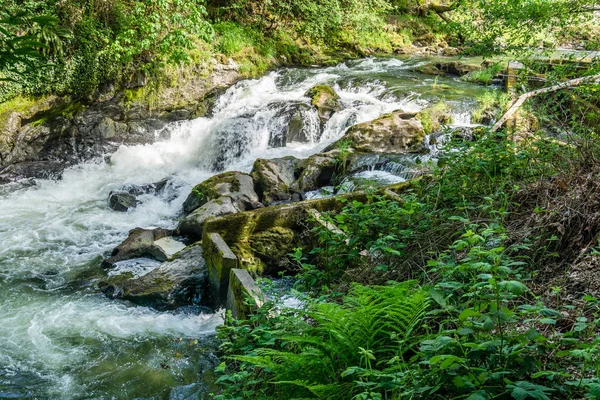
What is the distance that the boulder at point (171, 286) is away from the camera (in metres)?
5.81

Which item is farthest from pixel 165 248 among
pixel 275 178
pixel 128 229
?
pixel 275 178

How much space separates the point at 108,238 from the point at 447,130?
6.05 meters

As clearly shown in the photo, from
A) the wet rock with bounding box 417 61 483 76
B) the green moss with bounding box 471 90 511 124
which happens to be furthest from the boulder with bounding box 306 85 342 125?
the wet rock with bounding box 417 61 483 76

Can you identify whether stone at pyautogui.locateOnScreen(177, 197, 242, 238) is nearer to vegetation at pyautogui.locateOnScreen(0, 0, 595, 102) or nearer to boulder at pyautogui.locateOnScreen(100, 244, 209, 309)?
boulder at pyautogui.locateOnScreen(100, 244, 209, 309)

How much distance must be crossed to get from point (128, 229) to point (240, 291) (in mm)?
4678

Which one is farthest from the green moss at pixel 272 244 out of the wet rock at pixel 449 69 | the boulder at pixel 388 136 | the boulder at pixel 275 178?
the wet rock at pixel 449 69

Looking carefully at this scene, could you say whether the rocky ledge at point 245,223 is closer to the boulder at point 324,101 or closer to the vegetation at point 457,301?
the vegetation at point 457,301

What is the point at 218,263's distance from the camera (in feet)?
Answer: 17.8

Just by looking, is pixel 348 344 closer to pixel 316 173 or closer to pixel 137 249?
pixel 137 249

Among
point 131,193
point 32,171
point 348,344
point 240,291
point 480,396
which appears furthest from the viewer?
point 32,171

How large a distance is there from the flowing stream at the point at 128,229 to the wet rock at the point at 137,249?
0.31 metres

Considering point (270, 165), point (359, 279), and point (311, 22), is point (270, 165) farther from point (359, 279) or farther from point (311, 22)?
point (311, 22)

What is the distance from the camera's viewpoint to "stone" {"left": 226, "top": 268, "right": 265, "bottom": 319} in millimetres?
4297

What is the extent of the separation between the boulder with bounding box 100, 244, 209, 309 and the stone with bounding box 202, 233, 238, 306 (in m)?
0.18
